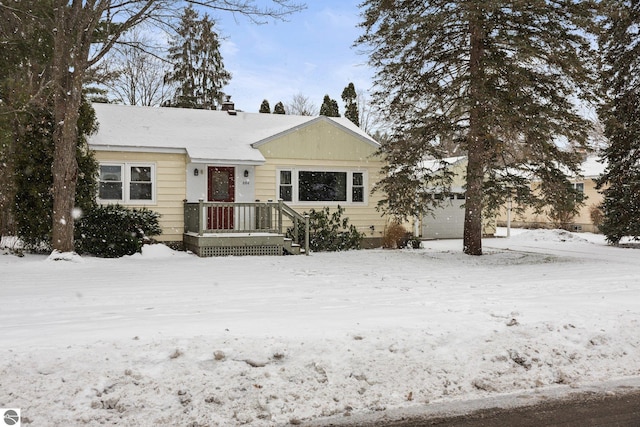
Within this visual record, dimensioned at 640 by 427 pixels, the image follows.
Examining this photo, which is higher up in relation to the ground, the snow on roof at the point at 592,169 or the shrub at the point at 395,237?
the snow on roof at the point at 592,169

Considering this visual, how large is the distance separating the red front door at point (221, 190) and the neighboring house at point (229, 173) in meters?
0.03

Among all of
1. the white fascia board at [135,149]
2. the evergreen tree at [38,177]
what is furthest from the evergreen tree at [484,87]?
the evergreen tree at [38,177]

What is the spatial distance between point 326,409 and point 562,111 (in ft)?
38.5

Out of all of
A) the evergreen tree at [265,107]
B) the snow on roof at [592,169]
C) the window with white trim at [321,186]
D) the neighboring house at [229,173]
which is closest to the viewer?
the neighboring house at [229,173]

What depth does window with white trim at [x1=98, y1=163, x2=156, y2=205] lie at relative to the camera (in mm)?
15102

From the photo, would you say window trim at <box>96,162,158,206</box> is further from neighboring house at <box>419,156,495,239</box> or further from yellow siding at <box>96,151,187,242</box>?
neighboring house at <box>419,156,495,239</box>

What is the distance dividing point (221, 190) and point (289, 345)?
11.6 meters

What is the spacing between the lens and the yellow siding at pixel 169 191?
50.8 feet

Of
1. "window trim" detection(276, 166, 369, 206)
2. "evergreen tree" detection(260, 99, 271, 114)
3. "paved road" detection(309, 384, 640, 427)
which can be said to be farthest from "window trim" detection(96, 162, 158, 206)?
"evergreen tree" detection(260, 99, 271, 114)

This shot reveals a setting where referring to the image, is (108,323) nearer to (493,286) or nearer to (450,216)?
(493,286)

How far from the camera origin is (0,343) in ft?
16.7

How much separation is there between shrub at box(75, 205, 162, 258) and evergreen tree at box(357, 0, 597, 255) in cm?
711

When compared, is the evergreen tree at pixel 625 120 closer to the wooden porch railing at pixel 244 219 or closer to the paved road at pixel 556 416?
the wooden porch railing at pixel 244 219

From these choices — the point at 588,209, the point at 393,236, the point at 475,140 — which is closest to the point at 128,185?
the point at 393,236
